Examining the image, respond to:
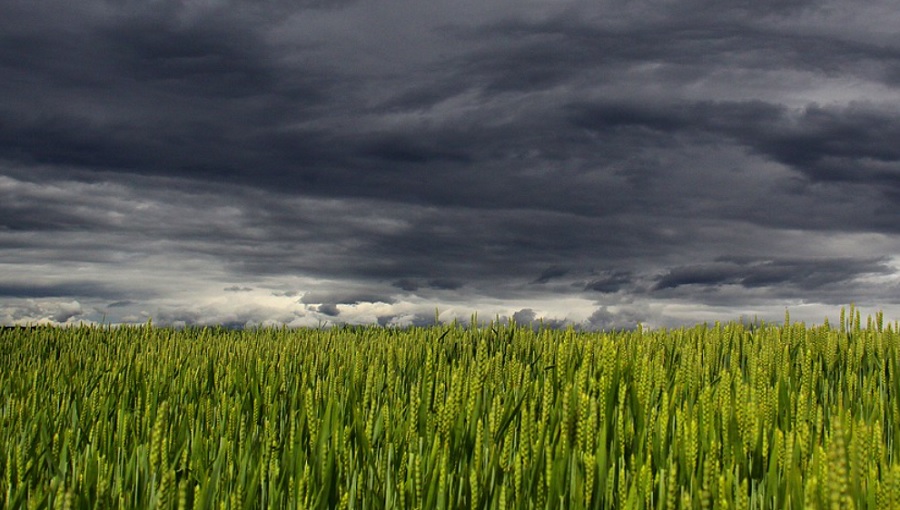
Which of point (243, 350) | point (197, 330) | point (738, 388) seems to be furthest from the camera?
point (197, 330)

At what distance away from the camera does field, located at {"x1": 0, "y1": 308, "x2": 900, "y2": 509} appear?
2.76m

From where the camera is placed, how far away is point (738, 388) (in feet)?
11.5

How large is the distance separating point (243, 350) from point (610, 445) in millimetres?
5192

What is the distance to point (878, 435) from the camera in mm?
3564

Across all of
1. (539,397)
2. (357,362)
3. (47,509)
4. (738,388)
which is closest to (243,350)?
(357,362)

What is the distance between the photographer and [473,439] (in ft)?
12.1

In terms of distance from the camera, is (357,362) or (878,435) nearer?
(878,435)

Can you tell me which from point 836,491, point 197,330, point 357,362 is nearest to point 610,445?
point 836,491

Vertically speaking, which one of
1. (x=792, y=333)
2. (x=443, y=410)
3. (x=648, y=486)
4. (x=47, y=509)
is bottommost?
(x=47, y=509)

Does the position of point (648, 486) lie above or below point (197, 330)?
below

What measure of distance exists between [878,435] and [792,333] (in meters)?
4.74

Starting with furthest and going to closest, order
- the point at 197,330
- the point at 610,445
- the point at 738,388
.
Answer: the point at 197,330 → the point at 610,445 → the point at 738,388

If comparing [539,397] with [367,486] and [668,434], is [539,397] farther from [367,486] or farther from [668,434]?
[367,486]

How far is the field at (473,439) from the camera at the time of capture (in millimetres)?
2760
